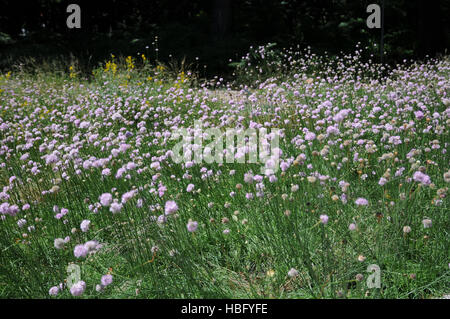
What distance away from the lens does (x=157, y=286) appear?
1.85 metres

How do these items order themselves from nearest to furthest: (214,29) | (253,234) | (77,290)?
(77,290) < (253,234) < (214,29)

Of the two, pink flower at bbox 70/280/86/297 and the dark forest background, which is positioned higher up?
the dark forest background

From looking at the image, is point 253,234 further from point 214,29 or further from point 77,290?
point 214,29

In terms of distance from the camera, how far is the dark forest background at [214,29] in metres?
12.5

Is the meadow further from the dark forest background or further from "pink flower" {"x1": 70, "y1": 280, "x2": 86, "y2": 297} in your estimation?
the dark forest background

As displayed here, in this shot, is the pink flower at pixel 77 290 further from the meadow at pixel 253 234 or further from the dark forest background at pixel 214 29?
the dark forest background at pixel 214 29


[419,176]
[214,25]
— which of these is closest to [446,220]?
[419,176]

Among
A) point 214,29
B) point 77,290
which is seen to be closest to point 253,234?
point 77,290

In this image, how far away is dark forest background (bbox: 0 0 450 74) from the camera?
12461 millimetres

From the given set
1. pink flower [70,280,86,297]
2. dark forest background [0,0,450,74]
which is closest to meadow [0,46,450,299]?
pink flower [70,280,86,297]

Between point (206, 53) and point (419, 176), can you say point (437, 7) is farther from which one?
point (419, 176)

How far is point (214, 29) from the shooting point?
1359cm

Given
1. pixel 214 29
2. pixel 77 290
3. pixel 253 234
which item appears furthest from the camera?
pixel 214 29

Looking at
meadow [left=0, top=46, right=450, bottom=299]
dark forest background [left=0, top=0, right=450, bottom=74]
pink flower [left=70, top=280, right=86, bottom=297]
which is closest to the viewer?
pink flower [left=70, top=280, right=86, bottom=297]
